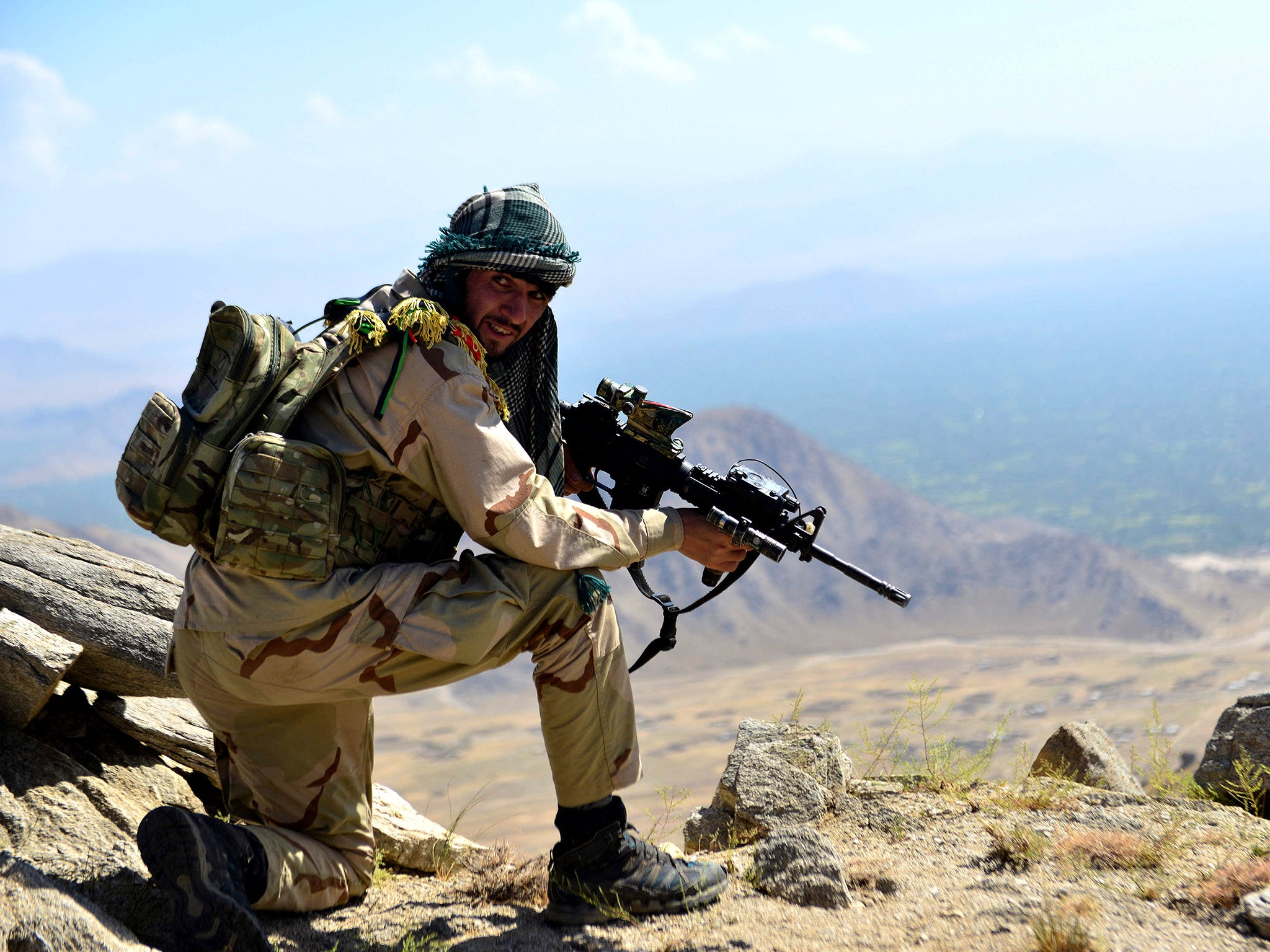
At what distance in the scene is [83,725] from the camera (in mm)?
4430

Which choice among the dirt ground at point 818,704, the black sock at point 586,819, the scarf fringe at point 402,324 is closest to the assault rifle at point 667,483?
the black sock at point 586,819

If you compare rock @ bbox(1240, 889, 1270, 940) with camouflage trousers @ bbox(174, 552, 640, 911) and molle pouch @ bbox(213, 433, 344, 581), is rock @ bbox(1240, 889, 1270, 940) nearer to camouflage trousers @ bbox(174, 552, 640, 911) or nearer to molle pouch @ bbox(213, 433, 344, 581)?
camouflage trousers @ bbox(174, 552, 640, 911)

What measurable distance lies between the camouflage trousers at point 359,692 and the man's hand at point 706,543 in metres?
0.45

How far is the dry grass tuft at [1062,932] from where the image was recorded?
3.06 m

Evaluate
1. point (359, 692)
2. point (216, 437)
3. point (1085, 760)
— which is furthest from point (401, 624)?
point (1085, 760)

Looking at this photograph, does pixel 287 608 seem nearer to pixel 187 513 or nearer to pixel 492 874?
pixel 187 513

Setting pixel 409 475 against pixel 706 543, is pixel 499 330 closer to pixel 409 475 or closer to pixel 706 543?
pixel 409 475

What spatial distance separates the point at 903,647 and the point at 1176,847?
75.9 meters

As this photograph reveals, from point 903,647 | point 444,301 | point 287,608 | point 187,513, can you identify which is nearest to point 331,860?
point 287,608

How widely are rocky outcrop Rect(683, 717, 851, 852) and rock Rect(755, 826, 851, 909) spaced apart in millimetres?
728

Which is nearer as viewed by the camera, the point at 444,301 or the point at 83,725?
the point at 444,301

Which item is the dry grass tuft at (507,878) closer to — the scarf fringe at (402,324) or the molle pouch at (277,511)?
the molle pouch at (277,511)

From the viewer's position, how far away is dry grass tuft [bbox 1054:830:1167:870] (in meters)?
3.86

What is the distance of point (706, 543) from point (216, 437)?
5.94 ft
